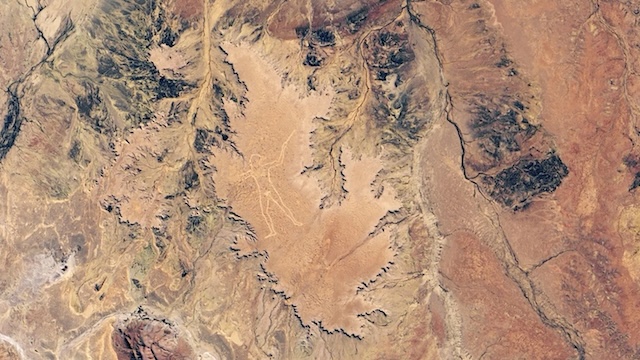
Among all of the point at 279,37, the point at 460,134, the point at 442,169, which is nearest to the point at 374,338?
the point at 442,169

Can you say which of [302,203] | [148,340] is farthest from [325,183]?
[148,340]

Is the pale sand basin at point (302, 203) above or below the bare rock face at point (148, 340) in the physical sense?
above

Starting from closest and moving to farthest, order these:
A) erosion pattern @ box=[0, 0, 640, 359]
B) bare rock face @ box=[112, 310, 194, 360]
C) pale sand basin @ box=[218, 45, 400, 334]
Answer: erosion pattern @ box=[0, 0, 640, 359] → pale sand basin @ box=[218, 45, 400, 334] → bare rock face @ box=[112, 310, 194, 360]

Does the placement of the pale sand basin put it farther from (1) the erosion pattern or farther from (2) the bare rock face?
(2) the bare rock face

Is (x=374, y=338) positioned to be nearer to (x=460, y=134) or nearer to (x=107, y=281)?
(x=460, y=134)

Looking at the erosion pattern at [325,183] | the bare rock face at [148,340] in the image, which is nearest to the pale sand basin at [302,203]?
the erosion pattern at [325,183]

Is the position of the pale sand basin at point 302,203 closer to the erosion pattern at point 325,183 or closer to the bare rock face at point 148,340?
the erosion pattern at point 325,183

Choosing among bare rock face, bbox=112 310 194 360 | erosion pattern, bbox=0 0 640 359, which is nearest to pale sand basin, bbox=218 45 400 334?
erosion pattern, bbox=0 0 640 359
